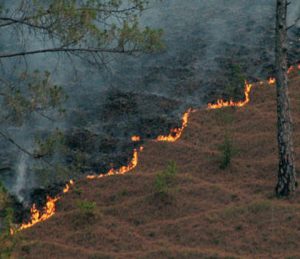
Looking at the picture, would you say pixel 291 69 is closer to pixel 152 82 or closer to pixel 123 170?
pixel 152 82

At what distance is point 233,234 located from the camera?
989cm

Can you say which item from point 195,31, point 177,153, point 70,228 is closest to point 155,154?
point 177,153

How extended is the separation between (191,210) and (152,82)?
16.9ft

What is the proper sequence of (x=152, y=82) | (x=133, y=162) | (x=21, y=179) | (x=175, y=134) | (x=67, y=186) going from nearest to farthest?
(x=21, y=179)
(x=67, y=186)
(x=133, y=162)
(x=175, y=134)
(x=152, y=82)

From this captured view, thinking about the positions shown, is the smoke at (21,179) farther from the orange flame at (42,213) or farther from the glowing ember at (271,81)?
the glowing ember at (271,81)

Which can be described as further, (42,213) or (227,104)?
(227,104)

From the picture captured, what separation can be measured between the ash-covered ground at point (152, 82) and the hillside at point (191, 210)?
0.71 meters

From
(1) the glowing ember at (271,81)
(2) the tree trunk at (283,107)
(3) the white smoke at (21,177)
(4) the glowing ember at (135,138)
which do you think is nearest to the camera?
(2) the tree trunk at (283,107)

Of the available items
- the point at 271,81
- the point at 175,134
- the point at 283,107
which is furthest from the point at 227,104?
the point at 283,107

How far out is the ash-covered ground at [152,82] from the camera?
12.6 meters

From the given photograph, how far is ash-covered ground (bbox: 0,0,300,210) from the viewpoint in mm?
12617

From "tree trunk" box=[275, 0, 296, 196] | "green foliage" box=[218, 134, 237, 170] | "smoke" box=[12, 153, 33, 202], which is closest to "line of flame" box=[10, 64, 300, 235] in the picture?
"smoke" box=[12, 153, 33, 202]

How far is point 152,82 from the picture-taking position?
15125 mm

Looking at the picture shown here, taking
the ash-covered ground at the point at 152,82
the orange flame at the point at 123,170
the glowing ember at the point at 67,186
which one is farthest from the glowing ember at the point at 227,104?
the glowing ember at the point at 67,186
